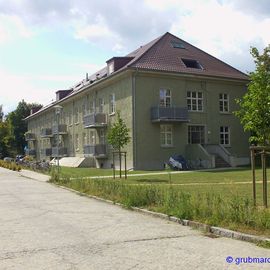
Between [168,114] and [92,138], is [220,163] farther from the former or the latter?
[92,138]

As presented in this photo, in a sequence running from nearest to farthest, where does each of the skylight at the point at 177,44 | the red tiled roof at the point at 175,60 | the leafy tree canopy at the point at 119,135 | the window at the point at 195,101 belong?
the leafy tree canopy at the point at 119,135 < the red tiled roof at the point at 175,60 < the window at the point at 195,101 < the skylight at the point at 177,44

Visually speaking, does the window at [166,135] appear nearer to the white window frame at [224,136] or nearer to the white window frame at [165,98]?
the white window frame at [165,98]

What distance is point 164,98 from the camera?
3744 cm

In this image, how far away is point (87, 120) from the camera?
43.4 m

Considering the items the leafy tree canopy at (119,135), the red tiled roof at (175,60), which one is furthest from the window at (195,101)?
the leafy tree canopy at (119,135)

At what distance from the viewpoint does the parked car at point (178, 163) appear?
1382 inches

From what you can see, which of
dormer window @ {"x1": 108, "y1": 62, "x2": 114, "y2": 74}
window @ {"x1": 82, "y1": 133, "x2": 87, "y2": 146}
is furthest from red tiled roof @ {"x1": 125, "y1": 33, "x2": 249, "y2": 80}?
window @ {"x1": 82, "y1": 133, "x2": 87, "y2": 146}

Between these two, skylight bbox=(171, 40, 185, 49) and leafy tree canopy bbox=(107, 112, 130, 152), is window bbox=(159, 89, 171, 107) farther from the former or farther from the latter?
leafy tree canopy bbox=(107, 112, 130, 152)

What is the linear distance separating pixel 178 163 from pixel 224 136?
7.34 metres

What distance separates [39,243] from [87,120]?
3513 centimetres

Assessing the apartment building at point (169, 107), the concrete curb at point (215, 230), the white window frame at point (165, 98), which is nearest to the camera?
the concrete curb at point (215, 230)

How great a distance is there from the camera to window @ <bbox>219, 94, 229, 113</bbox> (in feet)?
133

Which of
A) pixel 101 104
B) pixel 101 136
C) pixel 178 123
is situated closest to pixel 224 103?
pixel 178 123

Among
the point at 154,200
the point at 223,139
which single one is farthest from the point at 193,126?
the point at 154,200
